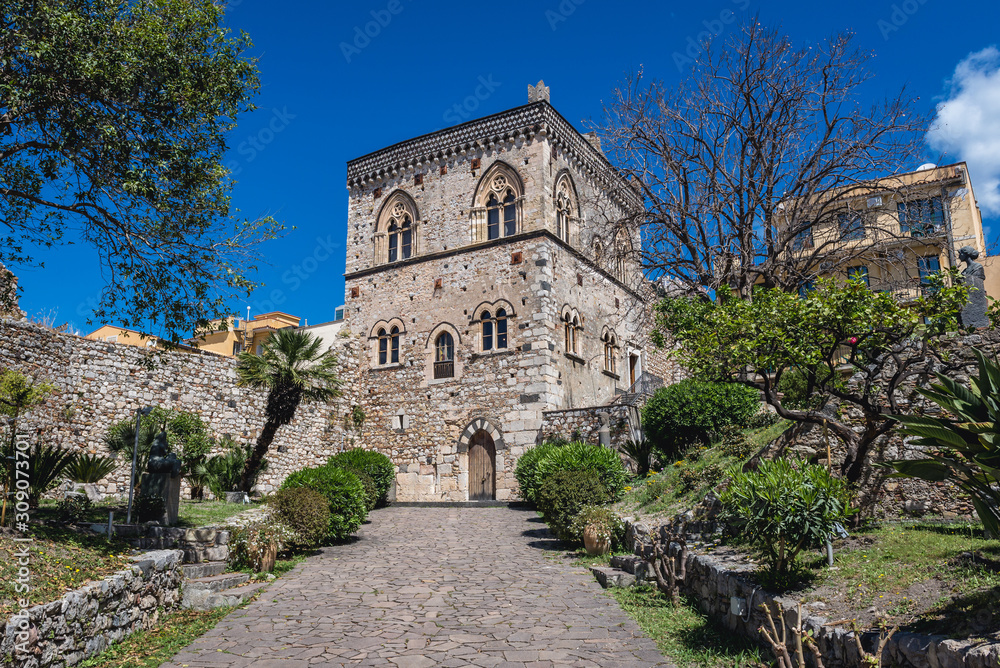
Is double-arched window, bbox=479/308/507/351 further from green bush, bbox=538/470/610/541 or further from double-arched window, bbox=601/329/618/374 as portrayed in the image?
green bush, bbox=538/470/610/541

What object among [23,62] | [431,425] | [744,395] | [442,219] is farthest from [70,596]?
[442,219]

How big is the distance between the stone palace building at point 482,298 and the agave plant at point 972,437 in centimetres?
1363

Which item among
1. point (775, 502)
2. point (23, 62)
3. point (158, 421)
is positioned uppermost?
point (23, 62)

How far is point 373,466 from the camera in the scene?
17.7 meters

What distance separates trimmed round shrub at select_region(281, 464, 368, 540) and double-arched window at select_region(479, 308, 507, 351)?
9225 millimetres

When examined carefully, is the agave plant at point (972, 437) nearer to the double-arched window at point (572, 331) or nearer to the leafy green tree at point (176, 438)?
the leafy green tree at point (176, 438)

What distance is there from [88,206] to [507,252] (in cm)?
1382

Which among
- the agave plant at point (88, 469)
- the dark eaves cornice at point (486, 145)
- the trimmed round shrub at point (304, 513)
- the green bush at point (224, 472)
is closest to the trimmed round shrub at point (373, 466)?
the green bush at point (224, 472)

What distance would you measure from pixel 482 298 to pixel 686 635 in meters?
15.7

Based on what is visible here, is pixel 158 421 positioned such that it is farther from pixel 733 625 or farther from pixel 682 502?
pixel 733 625

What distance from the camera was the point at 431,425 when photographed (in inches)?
855

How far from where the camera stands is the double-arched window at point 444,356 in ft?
71.4

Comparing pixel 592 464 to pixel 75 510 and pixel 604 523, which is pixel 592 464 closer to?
pixel 604 523

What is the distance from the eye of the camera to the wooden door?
20.6m
